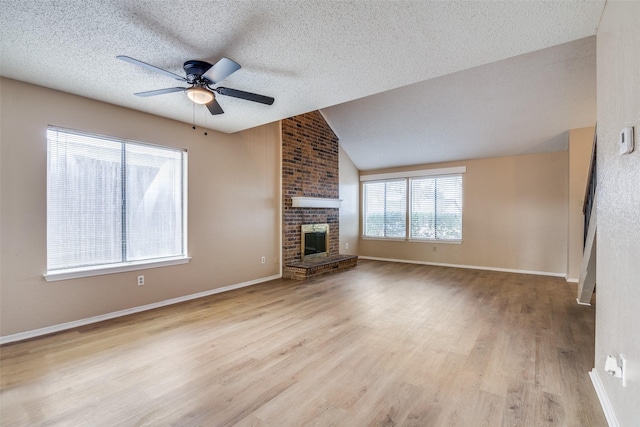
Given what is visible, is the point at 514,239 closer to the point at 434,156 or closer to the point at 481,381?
the point at 434,156

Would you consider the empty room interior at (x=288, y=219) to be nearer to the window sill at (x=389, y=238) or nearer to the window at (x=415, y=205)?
the window at (x=415, y=205)

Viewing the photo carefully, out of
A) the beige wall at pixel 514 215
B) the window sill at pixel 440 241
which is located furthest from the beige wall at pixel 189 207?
the beige wall at pixel 514 215

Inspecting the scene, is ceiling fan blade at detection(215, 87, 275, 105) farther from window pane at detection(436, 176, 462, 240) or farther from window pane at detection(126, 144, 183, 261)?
window pane at detection(436, 176, 462, 240)

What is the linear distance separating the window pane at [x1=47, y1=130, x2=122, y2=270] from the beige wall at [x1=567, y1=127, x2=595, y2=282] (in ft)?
22.7

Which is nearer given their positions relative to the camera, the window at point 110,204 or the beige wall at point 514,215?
the window at point 110,204

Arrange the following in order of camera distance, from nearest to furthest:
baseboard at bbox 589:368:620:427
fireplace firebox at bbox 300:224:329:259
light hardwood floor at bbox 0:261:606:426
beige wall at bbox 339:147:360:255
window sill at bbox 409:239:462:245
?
baseboard at bbox 589:368:620:427, light hardwood floor at bbox 0:261:606:426, fireplace firebox at bbox 300:224:329:259, window sill at bbox 409:239:462:245, beige wall at bbox 339:147:360:255

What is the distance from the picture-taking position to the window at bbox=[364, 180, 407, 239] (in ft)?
25.0

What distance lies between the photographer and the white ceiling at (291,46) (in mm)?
1909

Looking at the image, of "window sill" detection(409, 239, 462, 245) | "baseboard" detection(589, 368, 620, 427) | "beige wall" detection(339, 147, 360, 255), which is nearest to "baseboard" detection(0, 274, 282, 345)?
"beige wall" detection(339, 147, 360, 255)

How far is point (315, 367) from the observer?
235cm

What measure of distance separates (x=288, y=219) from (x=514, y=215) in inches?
183

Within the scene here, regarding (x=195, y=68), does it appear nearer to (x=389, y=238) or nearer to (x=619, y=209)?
(x=619, y=209)

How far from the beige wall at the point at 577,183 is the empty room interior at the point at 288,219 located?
0.03 m

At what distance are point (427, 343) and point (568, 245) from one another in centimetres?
427
